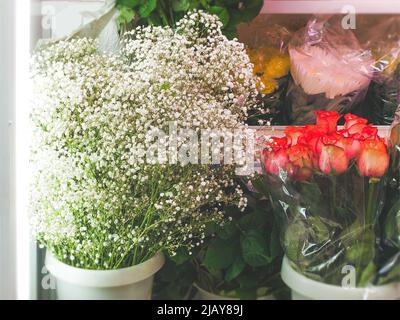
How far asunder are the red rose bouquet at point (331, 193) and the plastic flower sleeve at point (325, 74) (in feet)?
0.25

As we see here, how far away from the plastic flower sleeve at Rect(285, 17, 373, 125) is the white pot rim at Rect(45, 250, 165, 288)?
1.46 feet

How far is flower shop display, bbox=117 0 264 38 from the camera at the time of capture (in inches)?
40.8

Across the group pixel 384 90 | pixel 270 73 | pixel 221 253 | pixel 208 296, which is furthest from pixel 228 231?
pixel 384 90

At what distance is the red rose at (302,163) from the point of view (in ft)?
3.06

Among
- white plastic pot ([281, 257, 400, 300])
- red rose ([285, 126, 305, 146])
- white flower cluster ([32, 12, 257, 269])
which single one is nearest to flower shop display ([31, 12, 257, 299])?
white flower cluster ([32, 12, 257, 269])

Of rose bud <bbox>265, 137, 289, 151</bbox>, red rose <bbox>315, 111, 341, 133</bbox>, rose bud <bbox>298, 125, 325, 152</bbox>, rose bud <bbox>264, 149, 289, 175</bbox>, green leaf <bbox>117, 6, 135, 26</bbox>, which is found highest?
green leaf <bbox>117, 6, 135, 26</bbox>

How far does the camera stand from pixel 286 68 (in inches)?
41.8

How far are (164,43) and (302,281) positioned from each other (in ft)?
1.90

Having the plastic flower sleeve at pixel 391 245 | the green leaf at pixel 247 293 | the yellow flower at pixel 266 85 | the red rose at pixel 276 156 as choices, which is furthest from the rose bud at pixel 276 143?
the green leaf at pixel 247 293

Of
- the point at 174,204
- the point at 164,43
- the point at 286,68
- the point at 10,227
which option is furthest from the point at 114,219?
the point at 286,68

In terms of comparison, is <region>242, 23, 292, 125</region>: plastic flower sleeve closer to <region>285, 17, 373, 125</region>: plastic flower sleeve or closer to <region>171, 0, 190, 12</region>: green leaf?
<region>285, 17, 373, 125</region>: plastic flower sleeve

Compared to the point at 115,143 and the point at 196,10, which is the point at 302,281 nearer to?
the point at 115,143

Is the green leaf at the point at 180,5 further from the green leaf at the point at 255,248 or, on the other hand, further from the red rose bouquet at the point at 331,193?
the green leaf at the point at 255,248

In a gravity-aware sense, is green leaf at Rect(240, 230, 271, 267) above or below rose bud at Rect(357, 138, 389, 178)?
below
